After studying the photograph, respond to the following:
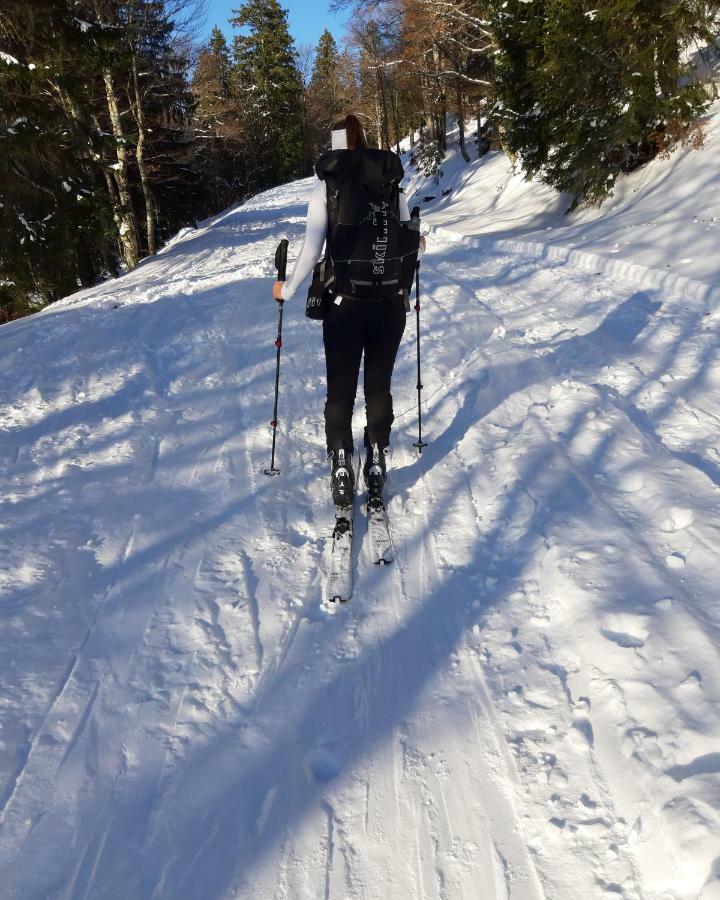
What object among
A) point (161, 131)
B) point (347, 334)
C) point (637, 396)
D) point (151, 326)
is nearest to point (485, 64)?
point (161, 131)

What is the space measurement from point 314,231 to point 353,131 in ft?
1.87

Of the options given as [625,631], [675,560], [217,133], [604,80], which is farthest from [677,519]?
[217,133]

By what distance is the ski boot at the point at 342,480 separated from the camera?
351 centimetres

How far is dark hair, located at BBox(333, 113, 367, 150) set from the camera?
309 centimetres

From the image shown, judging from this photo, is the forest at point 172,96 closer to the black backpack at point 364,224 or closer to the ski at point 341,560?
the black backpack at point 364,224

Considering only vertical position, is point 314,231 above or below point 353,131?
below

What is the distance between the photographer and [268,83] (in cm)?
5162

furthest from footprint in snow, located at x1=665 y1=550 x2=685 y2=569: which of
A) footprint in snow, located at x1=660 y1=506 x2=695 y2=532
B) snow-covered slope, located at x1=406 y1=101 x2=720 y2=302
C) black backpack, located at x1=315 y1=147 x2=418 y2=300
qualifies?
snow-covered slope, located at x1=406 y1=101 x2=720 y2=302

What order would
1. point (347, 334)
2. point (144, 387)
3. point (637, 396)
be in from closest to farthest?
point (347, 334)
point (637, 396)
point (144, 387)

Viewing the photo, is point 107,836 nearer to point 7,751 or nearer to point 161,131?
point 7,751

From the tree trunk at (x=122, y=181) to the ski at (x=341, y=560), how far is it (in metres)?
14.6

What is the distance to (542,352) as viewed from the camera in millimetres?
5867

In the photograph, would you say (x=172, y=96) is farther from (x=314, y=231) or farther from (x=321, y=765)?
(x=321, y=765)

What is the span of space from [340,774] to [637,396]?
155 inches
